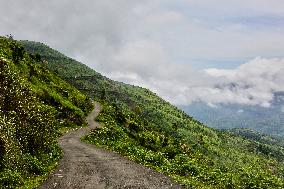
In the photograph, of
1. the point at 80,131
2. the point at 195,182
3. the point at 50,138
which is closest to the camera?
the point at 195,182

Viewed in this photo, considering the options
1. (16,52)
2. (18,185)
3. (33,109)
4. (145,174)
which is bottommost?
(18,185)

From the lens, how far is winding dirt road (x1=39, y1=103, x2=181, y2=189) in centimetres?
3591

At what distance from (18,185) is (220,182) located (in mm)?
20151

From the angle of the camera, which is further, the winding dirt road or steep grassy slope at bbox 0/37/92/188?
the winding dirt road

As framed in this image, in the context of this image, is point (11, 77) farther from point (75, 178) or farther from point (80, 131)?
point (80, 131)

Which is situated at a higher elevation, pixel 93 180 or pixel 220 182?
pixel 220 182

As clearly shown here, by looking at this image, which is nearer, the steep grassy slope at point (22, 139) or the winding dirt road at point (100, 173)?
the steep grassy slope at point (22, 139)

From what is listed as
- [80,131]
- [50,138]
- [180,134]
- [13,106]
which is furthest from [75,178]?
[180,134]

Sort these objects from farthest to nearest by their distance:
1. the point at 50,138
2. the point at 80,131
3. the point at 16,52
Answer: the point at 16,52 < the point at 80,131 < the point at 50,138

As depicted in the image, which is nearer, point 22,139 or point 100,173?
point 100,173

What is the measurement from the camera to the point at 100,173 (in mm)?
40562

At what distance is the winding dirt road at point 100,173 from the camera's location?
3591 cm

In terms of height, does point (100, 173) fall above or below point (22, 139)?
below

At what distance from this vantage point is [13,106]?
43.2 meters
